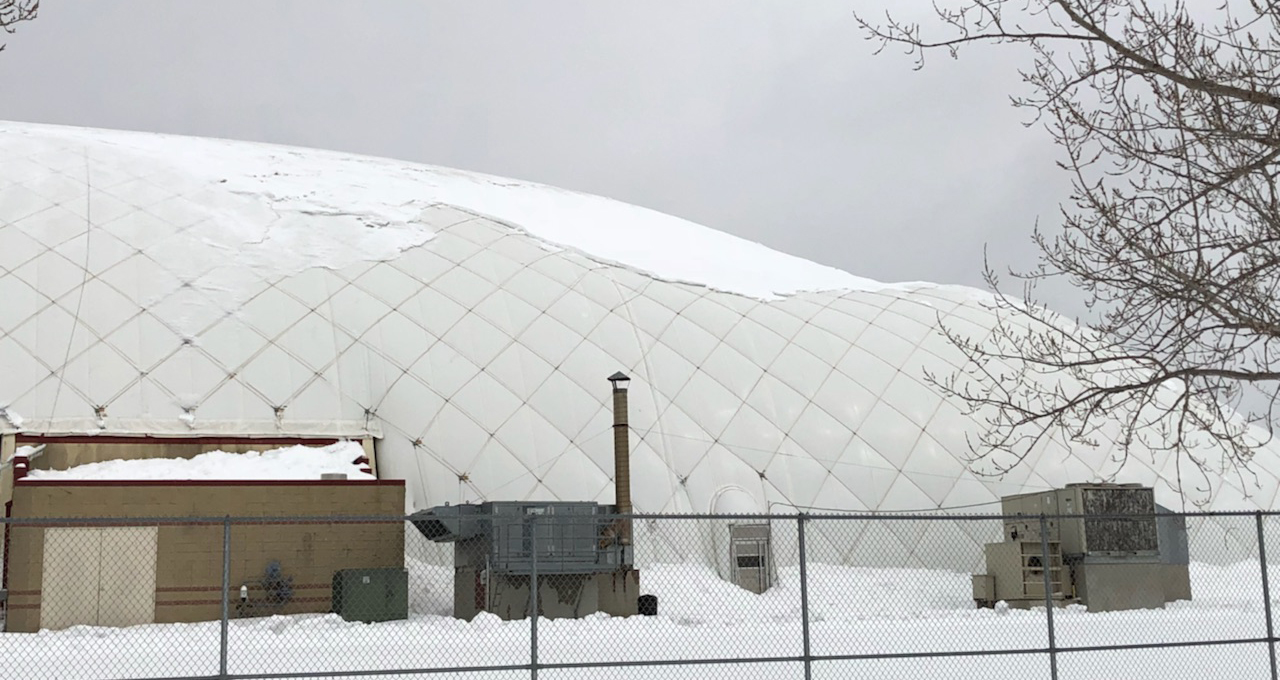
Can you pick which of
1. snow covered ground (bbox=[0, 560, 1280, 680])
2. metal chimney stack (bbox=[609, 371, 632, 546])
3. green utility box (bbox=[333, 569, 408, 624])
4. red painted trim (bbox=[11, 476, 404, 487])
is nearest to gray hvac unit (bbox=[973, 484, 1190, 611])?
snow covered ground (bbox=[0, 560, 1280, 680])

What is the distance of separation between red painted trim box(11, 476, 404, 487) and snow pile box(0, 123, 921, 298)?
21.1 feet

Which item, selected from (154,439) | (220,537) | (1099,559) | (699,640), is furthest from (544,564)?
(1099,559)

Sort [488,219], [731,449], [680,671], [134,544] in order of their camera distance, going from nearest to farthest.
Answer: [680,671], [134,544], [731,449], [488,219]

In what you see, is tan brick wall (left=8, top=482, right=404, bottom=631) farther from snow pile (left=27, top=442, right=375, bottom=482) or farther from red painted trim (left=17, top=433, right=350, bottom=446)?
red painted trim (left=17, top=433, right=350, bottom=446)

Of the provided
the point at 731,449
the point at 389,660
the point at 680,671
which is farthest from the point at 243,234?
the point at 680,671

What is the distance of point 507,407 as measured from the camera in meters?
23.9

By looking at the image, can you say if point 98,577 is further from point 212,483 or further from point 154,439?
point 154,439

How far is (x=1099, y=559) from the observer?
2156 centimetres

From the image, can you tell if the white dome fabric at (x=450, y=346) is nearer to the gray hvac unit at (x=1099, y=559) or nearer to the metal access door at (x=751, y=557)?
the metal access door at (x=751, y=557)

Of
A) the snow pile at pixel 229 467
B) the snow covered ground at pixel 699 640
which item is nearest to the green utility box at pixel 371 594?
the snow covered ground at pixel 699 640

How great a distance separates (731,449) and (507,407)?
4184mm

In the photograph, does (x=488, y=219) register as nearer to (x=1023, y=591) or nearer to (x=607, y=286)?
Answer: (x=607, y=286)

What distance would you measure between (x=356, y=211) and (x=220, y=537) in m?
10.3

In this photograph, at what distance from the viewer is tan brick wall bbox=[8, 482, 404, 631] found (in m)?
18.9
